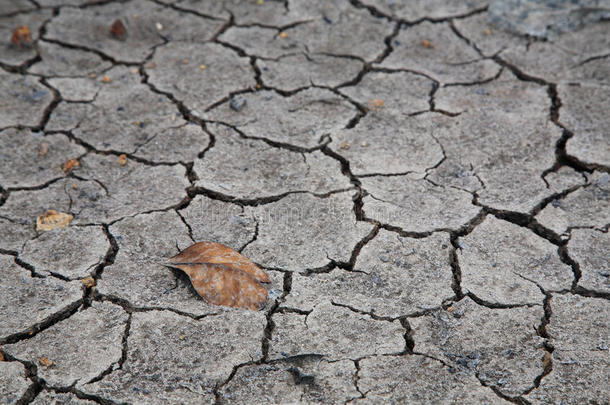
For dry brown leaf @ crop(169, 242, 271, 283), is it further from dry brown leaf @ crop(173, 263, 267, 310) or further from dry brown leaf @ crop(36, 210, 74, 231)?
dry brown leaf @ crop(36, 210, 74, 231)

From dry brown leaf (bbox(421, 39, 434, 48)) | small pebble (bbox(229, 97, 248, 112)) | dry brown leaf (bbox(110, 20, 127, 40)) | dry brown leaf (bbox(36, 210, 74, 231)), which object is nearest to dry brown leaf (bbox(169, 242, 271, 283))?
dry brown leaf (bbox(36, 210, 74, 231))

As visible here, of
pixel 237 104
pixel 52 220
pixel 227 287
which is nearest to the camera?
pixel 227 287

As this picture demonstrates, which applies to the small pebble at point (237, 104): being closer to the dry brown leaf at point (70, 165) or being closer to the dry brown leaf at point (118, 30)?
the dry brown leaf at point (70, 165)

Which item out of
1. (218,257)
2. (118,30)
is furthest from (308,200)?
(118,30)

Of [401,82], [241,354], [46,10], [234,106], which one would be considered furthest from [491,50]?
[46,10]

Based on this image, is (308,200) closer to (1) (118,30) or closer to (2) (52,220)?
(2) (52,220)

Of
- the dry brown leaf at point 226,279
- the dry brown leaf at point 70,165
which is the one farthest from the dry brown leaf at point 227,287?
the dry brown leaf at point 70,165
